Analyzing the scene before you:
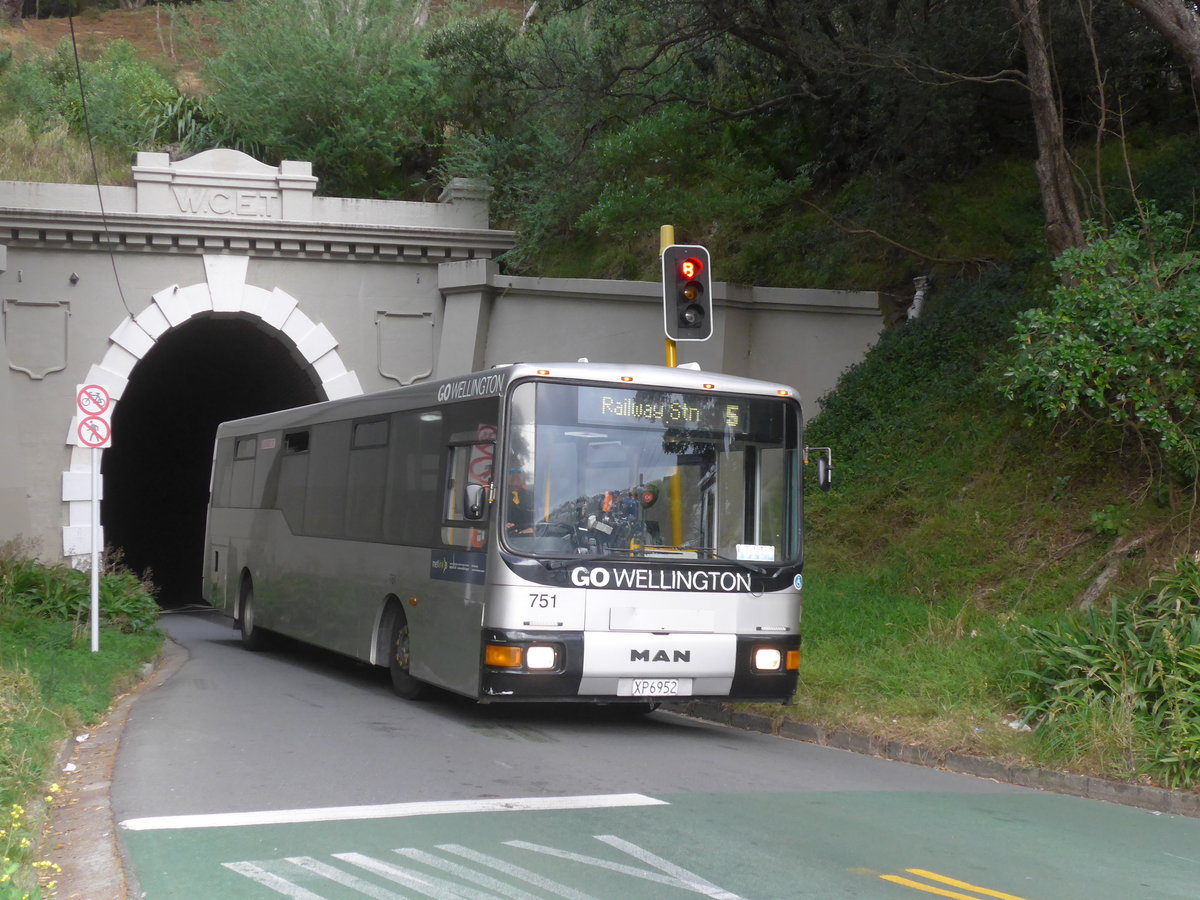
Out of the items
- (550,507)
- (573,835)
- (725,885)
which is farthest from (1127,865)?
(550,507)

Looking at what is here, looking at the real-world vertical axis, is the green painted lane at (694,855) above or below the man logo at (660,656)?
below

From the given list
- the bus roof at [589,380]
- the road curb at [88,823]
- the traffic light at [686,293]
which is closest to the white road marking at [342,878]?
the road curb at [88,823]

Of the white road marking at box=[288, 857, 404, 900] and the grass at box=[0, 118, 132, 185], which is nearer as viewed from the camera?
the white road marking at box=[288, 857, 404, 900]

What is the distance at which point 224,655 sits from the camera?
17453mm

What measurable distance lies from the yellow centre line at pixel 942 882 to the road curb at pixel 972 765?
9.08ft

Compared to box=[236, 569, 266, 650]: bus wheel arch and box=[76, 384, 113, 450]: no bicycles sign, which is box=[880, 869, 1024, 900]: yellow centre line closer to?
box=[76, 384, 113, 450]: no bicycles sign

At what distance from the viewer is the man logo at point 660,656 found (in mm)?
9852

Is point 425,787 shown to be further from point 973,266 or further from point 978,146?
point 978,146

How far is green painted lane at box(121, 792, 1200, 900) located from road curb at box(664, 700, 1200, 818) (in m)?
0.34

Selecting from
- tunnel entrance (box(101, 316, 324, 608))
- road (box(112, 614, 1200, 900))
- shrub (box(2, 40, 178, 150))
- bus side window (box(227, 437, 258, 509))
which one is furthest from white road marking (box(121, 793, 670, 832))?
shrub (box(2, 40, 178, 150))

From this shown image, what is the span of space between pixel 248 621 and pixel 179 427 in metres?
17.1

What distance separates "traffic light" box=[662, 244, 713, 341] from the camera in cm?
1259

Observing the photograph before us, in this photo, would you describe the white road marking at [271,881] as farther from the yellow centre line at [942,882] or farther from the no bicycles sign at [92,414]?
the no bicycles sign at [92,414]

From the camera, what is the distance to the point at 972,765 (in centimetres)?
915
